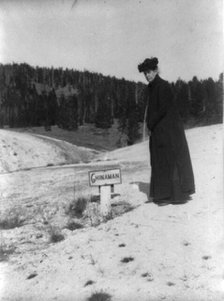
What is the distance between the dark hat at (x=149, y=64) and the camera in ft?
19.1

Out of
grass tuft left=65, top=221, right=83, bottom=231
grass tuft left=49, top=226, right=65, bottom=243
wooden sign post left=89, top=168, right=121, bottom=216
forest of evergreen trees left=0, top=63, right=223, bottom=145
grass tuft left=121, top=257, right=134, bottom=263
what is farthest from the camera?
forest of evergreen trees left=0, top=63, right=223, bottom=145

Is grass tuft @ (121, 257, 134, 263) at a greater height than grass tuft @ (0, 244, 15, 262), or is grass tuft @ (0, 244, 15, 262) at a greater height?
grass tuft @ (121, 257, 134, 263)

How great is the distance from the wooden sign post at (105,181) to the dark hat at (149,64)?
1.66m

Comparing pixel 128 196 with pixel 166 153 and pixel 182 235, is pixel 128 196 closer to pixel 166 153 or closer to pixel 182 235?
pixel 166 153

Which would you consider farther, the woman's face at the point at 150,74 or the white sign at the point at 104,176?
Result: the white sign at the point at 104,176

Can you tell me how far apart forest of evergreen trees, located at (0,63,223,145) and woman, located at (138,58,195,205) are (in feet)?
77.5

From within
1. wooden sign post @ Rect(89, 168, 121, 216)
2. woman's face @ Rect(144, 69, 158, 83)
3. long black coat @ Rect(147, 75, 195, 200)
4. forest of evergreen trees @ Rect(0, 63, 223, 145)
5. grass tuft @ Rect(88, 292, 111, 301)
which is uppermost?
forest of evergreen trees @ Rect(0, 63, 223, 145)

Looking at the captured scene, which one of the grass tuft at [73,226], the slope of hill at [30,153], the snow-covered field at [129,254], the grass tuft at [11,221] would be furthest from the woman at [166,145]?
the slope of hill at [30,153]

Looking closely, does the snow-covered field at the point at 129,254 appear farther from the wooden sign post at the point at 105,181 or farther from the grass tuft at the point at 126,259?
the wooden sign post at the point at 105,181

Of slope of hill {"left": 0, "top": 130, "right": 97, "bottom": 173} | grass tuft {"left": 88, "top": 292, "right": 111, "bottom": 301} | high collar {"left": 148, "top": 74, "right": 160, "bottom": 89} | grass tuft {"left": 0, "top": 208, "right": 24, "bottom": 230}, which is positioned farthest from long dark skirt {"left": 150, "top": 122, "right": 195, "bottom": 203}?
slope of hill {"left": 0, "top": 130, "right": 97, "bottom": 173}

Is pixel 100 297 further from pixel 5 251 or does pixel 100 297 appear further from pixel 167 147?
pixel 167 147

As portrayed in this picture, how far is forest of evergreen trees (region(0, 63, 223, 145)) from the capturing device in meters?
36.0

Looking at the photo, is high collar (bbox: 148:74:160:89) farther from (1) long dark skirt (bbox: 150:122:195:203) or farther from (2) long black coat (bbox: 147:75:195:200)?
(1) long dark skirt (bbox: 150:122:195:203)

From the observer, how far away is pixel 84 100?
6003cm
